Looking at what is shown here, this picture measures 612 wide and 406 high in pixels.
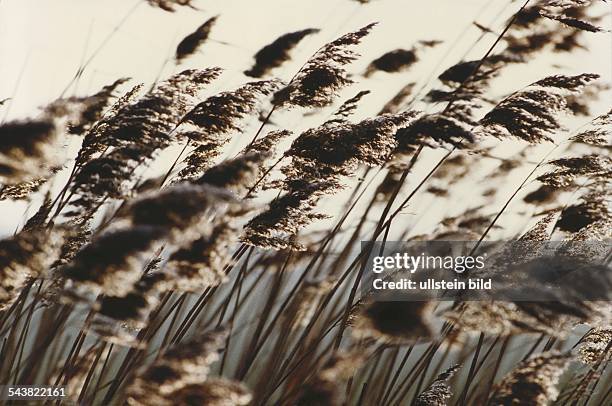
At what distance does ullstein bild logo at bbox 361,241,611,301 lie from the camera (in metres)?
1.90

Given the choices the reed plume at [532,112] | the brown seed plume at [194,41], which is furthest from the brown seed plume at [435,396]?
the brown seed plume at [194,41]

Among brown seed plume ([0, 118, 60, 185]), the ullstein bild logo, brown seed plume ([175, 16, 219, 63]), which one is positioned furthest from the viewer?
brown seed plume ([175, 16, 219, 63])

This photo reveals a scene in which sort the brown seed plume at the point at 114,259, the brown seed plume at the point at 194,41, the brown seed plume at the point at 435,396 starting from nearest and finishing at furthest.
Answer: the brown seed plume at the point at 114,259, the brown seed plume at the point at 435,396, the brown seed plume at the point at 194,41

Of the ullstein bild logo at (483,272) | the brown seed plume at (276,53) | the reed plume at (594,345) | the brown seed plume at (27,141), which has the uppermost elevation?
the brown seed plume at (27,141)

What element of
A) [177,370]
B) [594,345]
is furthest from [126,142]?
[594,345]

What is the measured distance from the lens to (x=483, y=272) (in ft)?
7.14

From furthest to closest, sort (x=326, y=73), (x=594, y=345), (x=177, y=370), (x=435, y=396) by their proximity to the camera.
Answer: (x=594, y=345) → (x=326, y=73) → (x=435, y=396) → (x=177, y=370)

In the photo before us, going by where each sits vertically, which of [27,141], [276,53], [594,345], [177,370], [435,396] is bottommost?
[594,345]

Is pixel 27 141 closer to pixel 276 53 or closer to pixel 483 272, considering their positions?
pixel 276 53

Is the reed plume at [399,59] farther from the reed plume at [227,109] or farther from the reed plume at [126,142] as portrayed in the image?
the reed plume at [126,142]

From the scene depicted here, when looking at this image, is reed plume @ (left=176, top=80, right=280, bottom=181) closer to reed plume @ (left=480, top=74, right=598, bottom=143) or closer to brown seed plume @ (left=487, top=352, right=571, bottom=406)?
reed plume @ (left=480, top=74, right=598, bottom=143)

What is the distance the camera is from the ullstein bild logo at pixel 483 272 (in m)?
1.90

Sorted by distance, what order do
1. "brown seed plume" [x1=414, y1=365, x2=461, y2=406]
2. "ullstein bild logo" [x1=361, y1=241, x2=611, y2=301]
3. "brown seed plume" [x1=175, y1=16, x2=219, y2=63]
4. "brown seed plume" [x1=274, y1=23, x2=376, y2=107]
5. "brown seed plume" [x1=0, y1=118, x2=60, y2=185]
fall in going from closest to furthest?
"brown seed plume" [x1=0, y1=118, x2=60, y2=185] → "ullstein bild logo" [x1=361, y1=241, x2=611, y2=301] → "brown seed plume" [x1=414, y1=365, x2=461, y2=406] → "brown seed plume" [x1=274, y1=23, x2=376, y2=107] → "brown seed plume" [x1=175, y1=16, x2=219, y2=63]

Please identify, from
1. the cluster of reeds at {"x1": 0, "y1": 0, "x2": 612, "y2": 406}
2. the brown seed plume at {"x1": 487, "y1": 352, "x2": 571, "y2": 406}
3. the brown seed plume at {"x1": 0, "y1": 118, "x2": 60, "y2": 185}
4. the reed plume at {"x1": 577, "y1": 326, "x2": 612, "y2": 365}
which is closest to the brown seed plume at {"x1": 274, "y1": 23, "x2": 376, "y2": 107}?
the cluster of reeds at {"x1": 0, "y1": 0, "x2": 612, "y2": 406}
